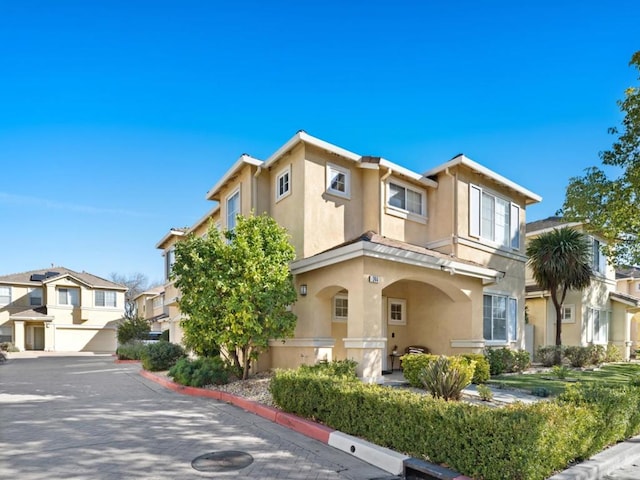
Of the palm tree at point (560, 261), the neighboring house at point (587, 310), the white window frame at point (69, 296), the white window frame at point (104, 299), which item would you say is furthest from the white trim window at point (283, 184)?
the white window frame at point (104, 299)

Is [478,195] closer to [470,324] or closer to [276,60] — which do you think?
[470,324]

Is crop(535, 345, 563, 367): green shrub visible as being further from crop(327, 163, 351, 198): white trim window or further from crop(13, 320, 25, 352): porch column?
crop(13, 320, 25, 352): porch column

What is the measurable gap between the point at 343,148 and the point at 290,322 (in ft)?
19.4

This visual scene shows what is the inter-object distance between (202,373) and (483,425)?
9.04 metres

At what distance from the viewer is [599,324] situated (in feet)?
80.4

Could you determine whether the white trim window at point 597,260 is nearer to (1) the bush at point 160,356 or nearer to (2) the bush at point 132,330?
(1) the bush at point 160,356

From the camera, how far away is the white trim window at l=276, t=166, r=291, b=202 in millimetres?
14379

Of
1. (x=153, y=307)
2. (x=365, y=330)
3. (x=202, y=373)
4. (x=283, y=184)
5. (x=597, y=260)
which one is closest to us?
(x=365, y=330)

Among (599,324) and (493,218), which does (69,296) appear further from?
(599,324)

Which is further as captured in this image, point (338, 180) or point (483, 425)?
point (338, 180)

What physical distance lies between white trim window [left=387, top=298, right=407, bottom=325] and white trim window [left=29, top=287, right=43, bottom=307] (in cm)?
3905

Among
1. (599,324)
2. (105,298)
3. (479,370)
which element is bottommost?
(105,298)

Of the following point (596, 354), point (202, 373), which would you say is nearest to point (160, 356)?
point (202, 373)

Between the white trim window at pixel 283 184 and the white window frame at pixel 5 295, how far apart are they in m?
37.4
